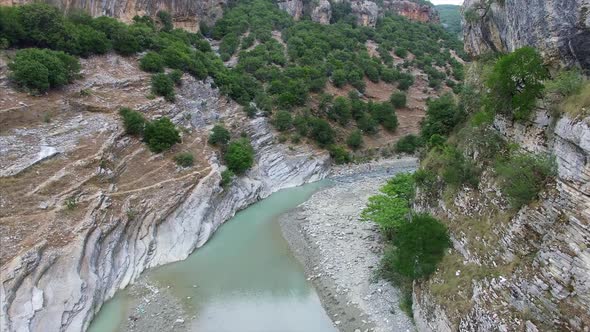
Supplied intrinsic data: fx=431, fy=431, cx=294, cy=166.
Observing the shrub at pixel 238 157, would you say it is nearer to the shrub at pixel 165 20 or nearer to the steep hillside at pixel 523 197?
the steep hillside at pixel 523 197

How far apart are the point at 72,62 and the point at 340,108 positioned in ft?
95.1

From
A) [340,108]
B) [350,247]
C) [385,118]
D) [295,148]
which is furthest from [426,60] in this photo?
[350,247]

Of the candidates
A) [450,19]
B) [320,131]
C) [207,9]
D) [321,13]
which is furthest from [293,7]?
[450,19]

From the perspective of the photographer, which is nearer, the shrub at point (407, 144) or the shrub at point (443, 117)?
the shrub at point (443, 117)

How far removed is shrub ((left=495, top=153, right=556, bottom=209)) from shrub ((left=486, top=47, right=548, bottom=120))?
2045 mm

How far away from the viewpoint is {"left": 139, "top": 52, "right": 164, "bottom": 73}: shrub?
3950 cm

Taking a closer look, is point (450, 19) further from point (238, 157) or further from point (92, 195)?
point (92, 195)

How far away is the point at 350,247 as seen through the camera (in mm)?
26359

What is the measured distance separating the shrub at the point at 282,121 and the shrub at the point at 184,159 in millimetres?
14880

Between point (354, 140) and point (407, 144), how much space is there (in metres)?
6.75

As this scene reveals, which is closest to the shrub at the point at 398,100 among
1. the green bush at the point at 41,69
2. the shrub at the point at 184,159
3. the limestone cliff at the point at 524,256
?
the shrub at the point at 184,159

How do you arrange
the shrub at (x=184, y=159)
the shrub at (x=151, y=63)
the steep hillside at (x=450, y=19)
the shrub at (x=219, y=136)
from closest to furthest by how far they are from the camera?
the shrub at (x=184, y=159)
the shrub at (x=219, y=136)
the shrub at (x=151, y=63)
the steep hillside at (x=450, y=19)

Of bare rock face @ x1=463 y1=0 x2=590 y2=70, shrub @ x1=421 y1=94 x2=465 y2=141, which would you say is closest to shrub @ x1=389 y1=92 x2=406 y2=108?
shrub @ x1=421 y1=94 x2=465 y2=141

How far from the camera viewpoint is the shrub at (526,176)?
14.6 meters
